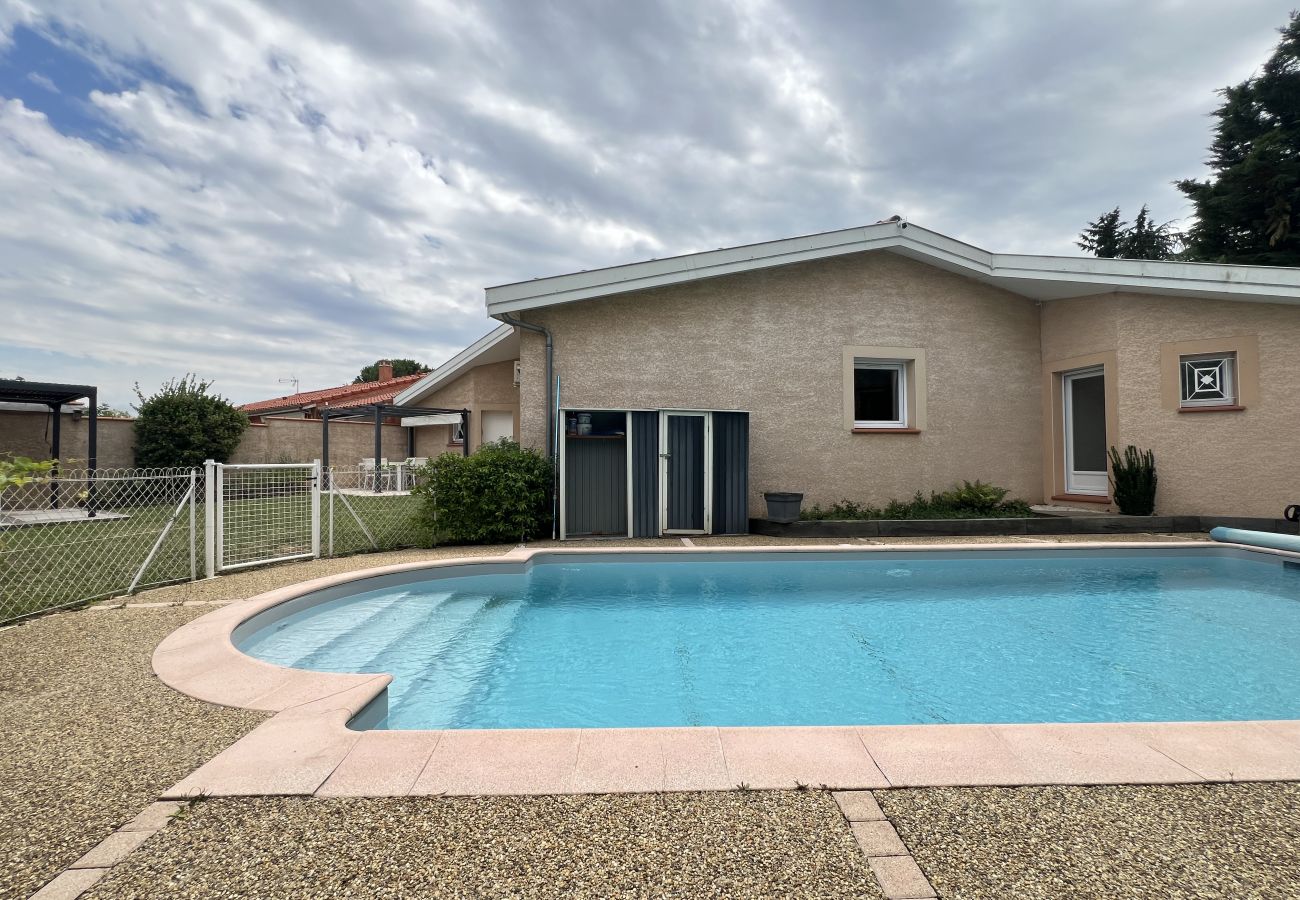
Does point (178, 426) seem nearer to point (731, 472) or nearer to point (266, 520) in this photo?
point (266, 520)

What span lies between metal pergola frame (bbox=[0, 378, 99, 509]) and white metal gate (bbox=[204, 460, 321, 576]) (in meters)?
4.23

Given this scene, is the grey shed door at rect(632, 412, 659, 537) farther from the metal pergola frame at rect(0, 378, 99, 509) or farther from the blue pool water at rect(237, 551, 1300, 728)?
the metal pergola frame at rect(0, 378, 99, 509)

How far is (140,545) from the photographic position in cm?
830

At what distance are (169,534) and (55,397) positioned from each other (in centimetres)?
684

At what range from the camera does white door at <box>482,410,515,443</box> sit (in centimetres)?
1714

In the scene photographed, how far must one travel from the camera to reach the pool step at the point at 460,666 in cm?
395

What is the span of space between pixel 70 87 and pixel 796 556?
1214 centimetres

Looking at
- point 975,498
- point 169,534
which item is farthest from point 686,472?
point 169,534

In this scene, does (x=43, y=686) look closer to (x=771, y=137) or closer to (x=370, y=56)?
(x=370, y=56)

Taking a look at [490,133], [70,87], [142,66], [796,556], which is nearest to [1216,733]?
[796,556]

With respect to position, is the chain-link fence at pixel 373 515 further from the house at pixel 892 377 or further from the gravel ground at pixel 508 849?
the gravel ground at pixel 508 849

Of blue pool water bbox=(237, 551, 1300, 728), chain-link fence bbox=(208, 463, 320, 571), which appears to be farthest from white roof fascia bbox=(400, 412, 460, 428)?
blue pool water bbox=(237, 551, 1300, 728)

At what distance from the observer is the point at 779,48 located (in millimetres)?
9180

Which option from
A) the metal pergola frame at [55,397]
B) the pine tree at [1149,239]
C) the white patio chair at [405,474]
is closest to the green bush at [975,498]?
the white patio chair at [405,474]
